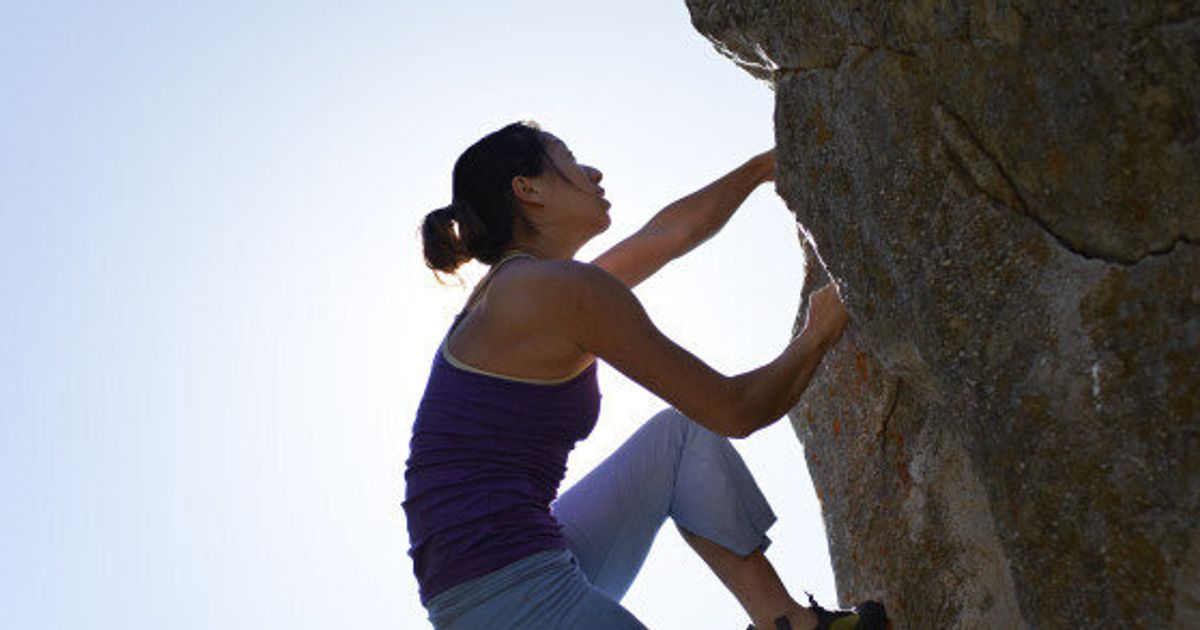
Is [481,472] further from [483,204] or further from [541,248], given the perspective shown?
[483,204]

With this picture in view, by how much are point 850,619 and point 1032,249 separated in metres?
1.67

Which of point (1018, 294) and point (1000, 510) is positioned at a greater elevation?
point (1018, 294)

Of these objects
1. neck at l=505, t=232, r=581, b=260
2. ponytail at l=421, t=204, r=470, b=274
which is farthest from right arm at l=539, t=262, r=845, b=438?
ponytail at l=421, t=204, r=470, b=274

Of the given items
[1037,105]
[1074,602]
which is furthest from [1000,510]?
[1037,105]

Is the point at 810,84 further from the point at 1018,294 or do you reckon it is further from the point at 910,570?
the point at 910,570

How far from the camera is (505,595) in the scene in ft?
18.1

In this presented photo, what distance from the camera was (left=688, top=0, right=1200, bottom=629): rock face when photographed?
4.66m

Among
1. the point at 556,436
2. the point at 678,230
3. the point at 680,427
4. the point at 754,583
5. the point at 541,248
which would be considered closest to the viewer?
the point at 556,436

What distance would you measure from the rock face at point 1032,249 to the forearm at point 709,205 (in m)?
1.42

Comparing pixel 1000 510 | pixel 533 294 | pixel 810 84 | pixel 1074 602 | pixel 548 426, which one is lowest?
pixel 1074 602

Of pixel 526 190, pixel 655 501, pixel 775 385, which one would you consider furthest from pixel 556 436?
pixel 526 190

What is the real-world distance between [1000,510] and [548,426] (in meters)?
1.63

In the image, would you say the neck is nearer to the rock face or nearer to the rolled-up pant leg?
the rolled-up pant leg

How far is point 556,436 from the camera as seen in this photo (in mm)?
5855
